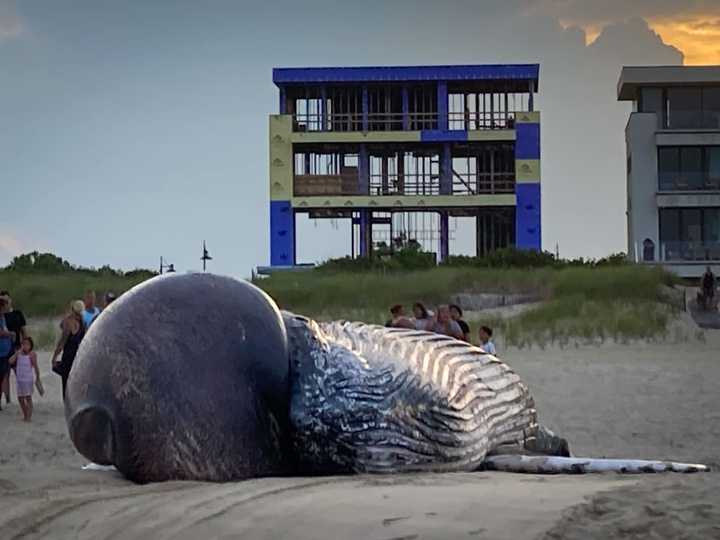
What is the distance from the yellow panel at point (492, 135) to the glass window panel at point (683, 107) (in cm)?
652

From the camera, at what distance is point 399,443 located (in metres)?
5.04

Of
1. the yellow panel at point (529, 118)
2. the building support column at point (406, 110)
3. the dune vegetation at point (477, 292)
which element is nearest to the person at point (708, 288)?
the dune vegetation at point (477, 292)

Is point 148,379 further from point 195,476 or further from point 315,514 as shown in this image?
point 315,514

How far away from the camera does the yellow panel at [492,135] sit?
46031 mm

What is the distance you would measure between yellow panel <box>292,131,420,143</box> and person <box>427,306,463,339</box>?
32557 mm

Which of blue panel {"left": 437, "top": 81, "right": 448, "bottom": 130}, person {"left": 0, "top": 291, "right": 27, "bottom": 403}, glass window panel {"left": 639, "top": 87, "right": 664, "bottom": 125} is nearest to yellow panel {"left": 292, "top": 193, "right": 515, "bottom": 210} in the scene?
blue panel {"left": 437, "top": 81, "right": 448, "bottom": 130}

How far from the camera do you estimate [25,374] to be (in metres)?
13.3

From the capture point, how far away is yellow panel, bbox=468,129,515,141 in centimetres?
4603

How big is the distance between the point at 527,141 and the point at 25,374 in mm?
35278

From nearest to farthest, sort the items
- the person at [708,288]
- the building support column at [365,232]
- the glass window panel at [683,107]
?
the person at [708,288] → the glass window panel at [683,107] → the building support column at [365,232]

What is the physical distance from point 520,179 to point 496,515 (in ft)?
144

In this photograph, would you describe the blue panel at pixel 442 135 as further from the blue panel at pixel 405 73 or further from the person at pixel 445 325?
the person at pixel 445 325

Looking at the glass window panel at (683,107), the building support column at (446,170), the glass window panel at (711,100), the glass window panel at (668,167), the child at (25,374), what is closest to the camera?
the child at (25,374)

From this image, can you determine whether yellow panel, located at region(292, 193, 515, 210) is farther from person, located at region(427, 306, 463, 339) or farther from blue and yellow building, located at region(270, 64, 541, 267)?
person, located at region(427, 306, 463, 339)
